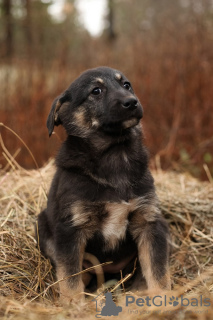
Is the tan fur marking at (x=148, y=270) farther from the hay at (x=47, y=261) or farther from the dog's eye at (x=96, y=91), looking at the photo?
the dog's eye at (x=96, y=91)

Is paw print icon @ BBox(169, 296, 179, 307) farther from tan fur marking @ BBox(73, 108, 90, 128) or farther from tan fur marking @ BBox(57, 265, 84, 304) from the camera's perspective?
tan fur marking @ BBox(73, 108, 90, 128)

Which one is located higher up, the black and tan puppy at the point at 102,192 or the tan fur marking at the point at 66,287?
the black and tan puppy at the point at 102,192

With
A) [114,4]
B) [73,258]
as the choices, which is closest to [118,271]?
[73,258]

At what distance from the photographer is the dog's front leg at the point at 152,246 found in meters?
3.18

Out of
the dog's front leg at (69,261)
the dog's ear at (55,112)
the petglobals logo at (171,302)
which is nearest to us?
the petglobals logo at (171,302)

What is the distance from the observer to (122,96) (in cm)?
327

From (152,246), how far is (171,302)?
76cm

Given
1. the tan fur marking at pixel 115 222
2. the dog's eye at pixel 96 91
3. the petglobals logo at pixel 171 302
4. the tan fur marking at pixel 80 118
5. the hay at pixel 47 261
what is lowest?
the hay at pixel 47 261

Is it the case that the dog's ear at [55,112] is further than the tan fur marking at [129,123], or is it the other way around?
the dog's ear at [55,112]

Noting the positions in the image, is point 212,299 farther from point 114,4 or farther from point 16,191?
point 114,4

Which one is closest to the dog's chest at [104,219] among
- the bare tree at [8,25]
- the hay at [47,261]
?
the hay at [47,261]

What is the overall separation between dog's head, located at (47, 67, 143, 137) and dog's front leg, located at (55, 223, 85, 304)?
93cm

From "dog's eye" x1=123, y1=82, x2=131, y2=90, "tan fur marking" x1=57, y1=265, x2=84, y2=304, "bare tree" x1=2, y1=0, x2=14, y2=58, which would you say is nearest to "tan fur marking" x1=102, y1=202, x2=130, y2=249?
"tan fur marking" x1=57, y1=265, x2=84, y2=304

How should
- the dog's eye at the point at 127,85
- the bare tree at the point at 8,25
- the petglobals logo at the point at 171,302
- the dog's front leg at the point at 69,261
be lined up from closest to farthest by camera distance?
1. the petglobals logo at the point at 171,302
2. the dog's front leg at the point at 69,261
3. the dog's eye at the point at 127,85
4. the bare tree at the point at 8,25
